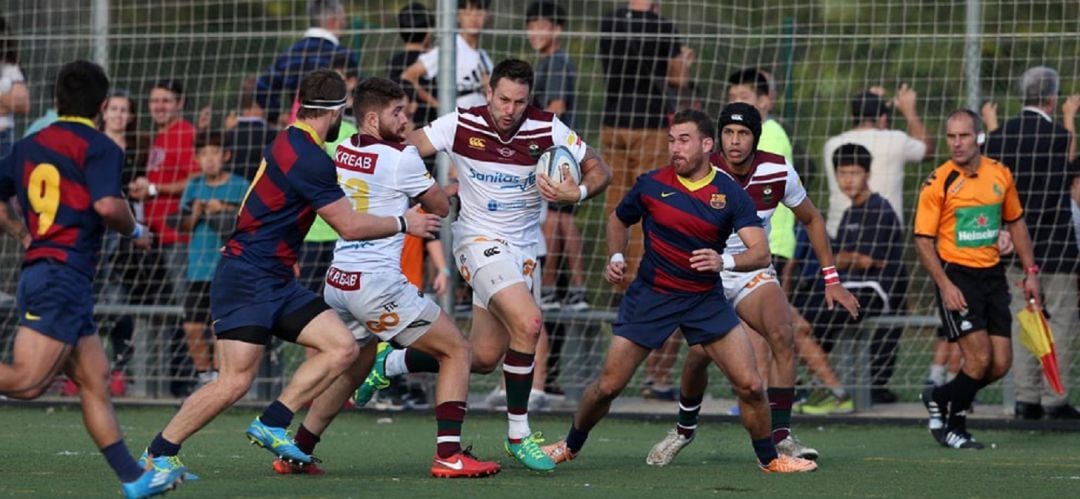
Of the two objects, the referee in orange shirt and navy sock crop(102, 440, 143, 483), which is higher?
the referee in orange shirt

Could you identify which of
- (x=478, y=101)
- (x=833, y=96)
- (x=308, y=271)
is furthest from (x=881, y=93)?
(x=308, y=271)

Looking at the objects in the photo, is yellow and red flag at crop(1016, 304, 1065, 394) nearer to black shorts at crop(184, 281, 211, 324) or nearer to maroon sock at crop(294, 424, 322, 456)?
maroon sock at crop(294, 424, 322, 456)

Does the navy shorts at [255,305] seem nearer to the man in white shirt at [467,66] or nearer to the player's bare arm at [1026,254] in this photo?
the player's bare arm at [1026,254]

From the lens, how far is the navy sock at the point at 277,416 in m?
8.35

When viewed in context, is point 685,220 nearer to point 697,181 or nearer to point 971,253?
point 697,181

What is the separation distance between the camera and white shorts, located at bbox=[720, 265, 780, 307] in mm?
9859

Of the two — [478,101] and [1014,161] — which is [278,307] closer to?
[478,101]

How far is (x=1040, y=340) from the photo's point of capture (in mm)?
11133

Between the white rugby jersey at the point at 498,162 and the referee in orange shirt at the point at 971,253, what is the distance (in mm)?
2534

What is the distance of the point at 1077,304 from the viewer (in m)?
12.5

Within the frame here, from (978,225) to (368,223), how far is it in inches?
174

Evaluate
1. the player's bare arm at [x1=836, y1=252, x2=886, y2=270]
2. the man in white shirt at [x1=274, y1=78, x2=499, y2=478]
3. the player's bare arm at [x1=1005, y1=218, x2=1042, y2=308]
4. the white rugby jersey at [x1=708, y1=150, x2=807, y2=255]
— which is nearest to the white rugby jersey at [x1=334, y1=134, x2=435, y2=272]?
the man in white shirt at [x1=274, y1=78, x2=499, y2=478]

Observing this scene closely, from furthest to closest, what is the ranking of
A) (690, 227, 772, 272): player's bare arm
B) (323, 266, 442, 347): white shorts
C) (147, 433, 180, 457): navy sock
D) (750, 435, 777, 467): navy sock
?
1. (750, 435, 777, 467): navy sock
2. (323, 266, 442, 347): white shorts
3. (690, 227, 772, 272): player's bare arm
4. (147, 433, 180, 457): navy sock

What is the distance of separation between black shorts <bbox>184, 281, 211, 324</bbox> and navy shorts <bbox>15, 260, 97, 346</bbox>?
20.0ft
